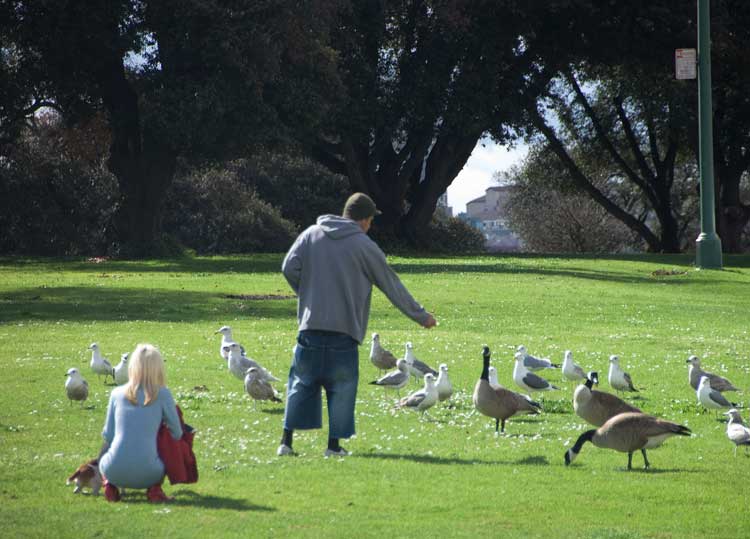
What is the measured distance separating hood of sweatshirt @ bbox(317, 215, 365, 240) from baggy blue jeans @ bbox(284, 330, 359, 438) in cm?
99

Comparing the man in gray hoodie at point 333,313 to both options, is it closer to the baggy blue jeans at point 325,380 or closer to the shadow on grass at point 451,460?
the baggy blue jeans at point 325,380

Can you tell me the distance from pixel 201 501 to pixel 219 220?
189 ft

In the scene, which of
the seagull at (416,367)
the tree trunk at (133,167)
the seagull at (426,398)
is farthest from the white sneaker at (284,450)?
the tree trunk at (133,167)

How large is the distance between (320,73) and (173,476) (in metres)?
38.4

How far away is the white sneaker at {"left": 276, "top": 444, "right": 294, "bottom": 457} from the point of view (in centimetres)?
1192

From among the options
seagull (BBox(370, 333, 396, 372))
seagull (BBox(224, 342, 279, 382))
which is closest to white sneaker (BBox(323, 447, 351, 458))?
seagull (BBox(224, 342, 279, 382))

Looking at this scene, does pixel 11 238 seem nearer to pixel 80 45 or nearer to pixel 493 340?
pixel 80 45

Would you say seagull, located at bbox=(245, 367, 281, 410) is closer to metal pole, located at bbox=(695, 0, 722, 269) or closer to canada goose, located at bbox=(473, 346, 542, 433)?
canada goose, located at bbox=(473, 346, 542, 433)

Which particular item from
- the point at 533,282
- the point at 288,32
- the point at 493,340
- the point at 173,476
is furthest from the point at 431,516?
the point at 288,32

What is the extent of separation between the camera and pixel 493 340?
23969 millimetres

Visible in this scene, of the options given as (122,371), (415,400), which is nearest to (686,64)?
(122,371)

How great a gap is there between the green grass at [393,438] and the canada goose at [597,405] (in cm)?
43

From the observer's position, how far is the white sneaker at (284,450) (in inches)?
469

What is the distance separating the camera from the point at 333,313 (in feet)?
39.0
